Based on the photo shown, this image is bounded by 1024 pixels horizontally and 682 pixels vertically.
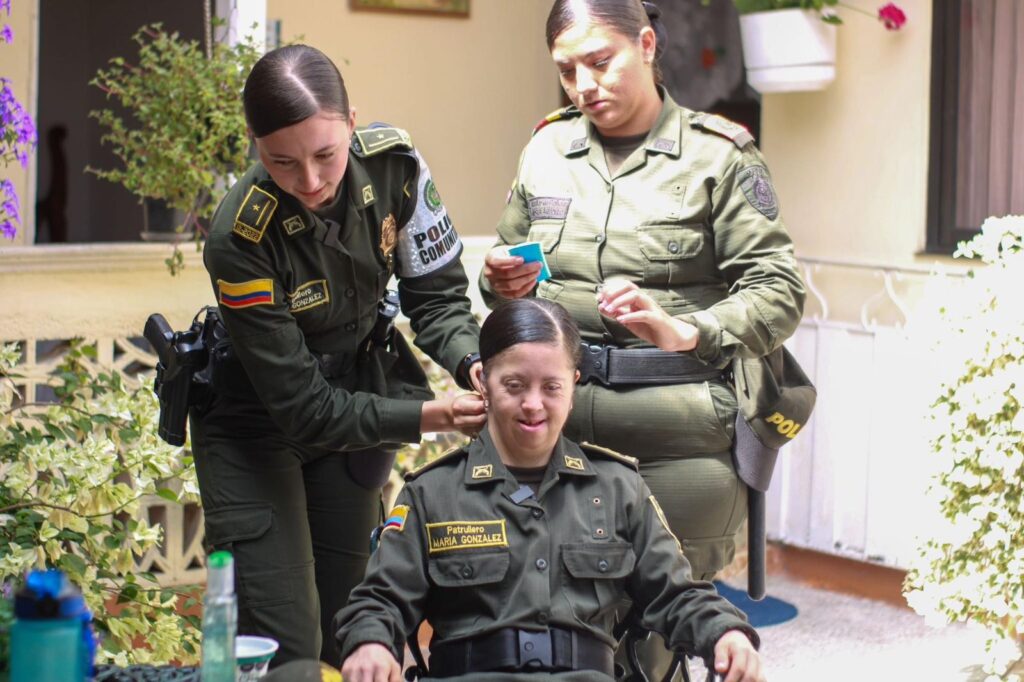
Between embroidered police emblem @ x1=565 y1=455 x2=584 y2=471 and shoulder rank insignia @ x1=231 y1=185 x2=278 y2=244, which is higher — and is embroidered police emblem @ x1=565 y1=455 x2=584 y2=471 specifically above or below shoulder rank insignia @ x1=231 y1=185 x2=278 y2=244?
below

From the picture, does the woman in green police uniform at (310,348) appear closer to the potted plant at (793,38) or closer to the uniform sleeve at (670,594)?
the uniform sleeve at (670,594)

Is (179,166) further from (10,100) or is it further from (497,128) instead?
(497,128)

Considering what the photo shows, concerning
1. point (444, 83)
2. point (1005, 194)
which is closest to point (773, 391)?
point (1005, 194)

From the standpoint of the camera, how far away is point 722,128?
345 centimetres

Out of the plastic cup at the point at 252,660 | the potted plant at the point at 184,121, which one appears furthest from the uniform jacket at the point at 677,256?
the potted plant at the point at 184,121

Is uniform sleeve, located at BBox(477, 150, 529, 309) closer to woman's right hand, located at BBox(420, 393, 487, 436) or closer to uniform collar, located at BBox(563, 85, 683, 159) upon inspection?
uniform collar, located at BBox(563, 85, 683, 159)

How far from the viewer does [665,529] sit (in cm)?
308

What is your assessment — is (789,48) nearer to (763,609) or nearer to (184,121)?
(763,609)

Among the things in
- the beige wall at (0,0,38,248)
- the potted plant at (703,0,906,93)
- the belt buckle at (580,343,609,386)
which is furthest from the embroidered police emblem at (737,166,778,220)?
the beige wall at (0,0,38,248)

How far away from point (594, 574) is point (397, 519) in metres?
0.40

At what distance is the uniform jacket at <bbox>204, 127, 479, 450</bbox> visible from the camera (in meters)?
3.05

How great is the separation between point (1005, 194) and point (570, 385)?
341cm

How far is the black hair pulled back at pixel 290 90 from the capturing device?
2828 mm

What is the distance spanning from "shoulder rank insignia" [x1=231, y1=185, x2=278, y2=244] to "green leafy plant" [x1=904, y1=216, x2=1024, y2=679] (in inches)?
96.0
